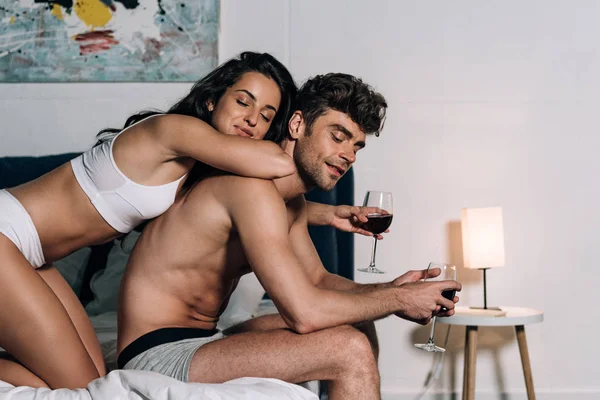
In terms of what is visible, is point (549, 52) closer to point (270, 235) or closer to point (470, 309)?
point (470, 309)

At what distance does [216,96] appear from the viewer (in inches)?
85.0

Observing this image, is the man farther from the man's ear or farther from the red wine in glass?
the red wine in glass

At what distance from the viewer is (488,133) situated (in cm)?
352

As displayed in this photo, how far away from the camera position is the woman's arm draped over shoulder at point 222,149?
5.73ft

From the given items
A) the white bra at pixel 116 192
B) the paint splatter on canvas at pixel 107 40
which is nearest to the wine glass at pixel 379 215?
the white bra at pixel 116 192

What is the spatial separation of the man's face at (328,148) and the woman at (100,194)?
5.4 inches

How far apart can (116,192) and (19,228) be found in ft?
0.85

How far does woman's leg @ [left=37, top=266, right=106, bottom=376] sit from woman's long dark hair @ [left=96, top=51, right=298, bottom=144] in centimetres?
44

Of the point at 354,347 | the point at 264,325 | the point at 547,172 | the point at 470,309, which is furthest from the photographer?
the point at 547,172

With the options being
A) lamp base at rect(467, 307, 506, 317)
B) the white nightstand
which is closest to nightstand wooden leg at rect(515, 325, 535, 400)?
the white nightstand

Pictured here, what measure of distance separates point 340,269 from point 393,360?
2.00 ft

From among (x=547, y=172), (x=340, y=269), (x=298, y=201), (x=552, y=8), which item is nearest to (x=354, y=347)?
(x=298, y=201)

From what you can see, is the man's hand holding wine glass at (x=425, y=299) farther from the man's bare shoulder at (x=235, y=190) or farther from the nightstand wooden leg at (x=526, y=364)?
the nightstand wooden leg at (x=526, y=364)

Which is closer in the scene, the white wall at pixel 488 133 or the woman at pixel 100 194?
the woman at pixel 100 194
